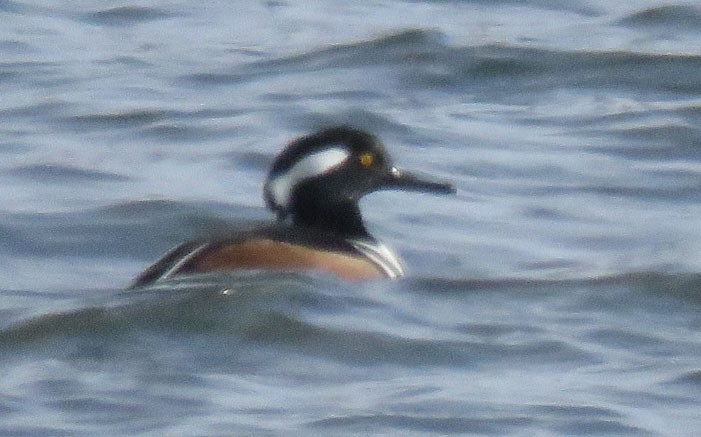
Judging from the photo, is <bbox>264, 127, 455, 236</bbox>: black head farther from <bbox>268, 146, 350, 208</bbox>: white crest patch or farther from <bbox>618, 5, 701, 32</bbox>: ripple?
<bbox>618, 5, 701, 32</bbox>: ripple

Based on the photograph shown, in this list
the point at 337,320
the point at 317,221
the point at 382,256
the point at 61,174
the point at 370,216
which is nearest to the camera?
the point at 337,320

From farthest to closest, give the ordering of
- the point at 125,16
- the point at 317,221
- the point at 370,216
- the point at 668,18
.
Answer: the point at 125,16 < the point at 668,18 < the point at 370,216 < the point at 317,221

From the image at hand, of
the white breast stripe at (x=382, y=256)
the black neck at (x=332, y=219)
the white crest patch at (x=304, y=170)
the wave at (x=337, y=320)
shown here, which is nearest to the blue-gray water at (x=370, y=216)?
the wave at (x=337, y=320)

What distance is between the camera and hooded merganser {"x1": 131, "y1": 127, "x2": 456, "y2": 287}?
10875mm

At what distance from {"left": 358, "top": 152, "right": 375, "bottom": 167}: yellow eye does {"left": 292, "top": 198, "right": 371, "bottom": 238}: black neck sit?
7.5 inches

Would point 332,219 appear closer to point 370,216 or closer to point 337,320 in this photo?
point 337,320

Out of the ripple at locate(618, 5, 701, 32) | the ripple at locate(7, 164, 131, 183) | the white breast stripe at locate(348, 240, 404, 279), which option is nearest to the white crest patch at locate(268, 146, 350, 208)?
the white breast stripe at locate(348, 240, 404, 279)

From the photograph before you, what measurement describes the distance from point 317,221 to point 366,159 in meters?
0.37

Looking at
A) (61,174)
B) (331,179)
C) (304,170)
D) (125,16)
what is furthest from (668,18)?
(304,170)

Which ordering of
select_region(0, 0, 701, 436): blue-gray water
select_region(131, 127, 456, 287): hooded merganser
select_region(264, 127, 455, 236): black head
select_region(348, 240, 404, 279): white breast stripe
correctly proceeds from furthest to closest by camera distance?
select_region(264, 127, 455, 236): black head → select_region(348, 240, 404, 279): white breast stripe → select_region(131, 127, 456, 287): hooded merganser → select_region(0, 0, 701, 436): blue-gray water

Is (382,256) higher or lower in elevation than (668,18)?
lower

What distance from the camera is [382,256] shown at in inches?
445

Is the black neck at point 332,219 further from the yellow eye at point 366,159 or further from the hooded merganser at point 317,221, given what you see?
the yellow eye at point 366,159

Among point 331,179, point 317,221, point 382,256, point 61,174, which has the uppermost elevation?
point 61,174
